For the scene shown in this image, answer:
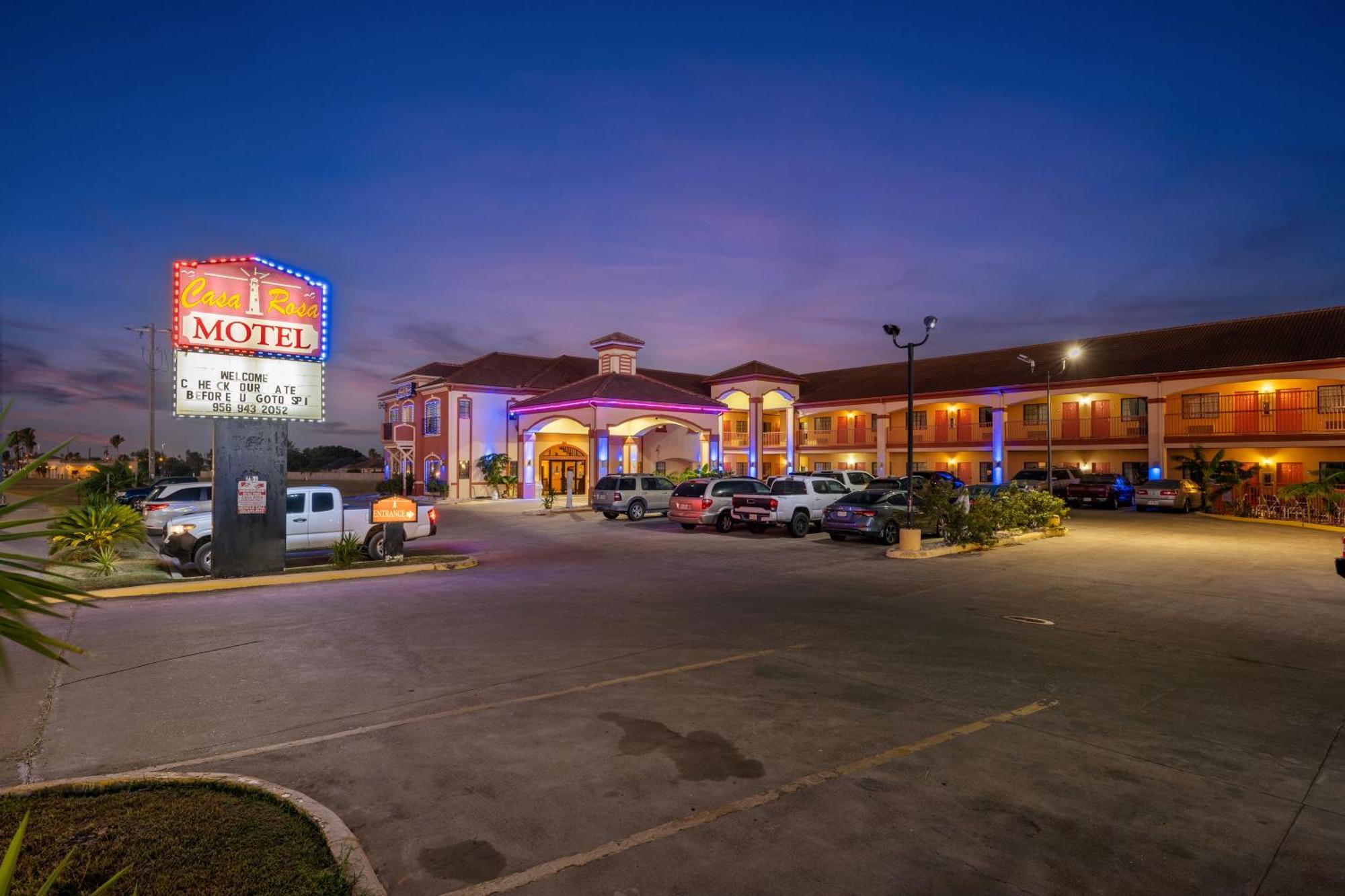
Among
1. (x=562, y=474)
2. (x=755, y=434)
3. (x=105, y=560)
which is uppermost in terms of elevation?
(x=755, y=434)

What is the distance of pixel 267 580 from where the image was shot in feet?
47.5

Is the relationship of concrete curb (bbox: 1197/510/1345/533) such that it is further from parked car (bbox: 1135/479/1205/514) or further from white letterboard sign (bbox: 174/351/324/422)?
white letterboard sign (bbox: 174/351/324/422)

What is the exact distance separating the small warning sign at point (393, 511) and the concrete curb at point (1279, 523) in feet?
91.2

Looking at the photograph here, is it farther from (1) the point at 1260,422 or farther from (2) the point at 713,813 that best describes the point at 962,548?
(1) the point at 1260,422

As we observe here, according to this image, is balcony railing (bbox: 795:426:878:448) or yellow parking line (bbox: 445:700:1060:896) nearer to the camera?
yellow parking line (bbox: 445:700:1060:896)

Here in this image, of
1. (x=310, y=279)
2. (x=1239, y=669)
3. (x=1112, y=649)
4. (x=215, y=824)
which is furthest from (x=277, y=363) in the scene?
(x=1239, y=669)

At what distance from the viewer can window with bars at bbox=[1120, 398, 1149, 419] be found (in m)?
39.1

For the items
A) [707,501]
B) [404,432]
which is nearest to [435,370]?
[404,432]

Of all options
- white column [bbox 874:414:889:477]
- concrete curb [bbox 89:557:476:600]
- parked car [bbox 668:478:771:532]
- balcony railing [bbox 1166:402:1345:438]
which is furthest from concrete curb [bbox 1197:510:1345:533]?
concrete curb [bbox 89:557:476:600]

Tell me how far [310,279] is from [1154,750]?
1651cm

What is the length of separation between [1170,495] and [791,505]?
1984 cm

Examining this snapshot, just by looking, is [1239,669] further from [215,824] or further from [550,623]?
[215,824]

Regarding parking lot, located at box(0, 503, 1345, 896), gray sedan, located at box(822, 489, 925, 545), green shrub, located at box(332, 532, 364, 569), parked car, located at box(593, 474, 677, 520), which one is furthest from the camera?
parked car, located at box(593, 474, 677, 520)

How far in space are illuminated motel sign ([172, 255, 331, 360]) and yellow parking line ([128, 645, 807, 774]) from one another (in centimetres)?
1124
